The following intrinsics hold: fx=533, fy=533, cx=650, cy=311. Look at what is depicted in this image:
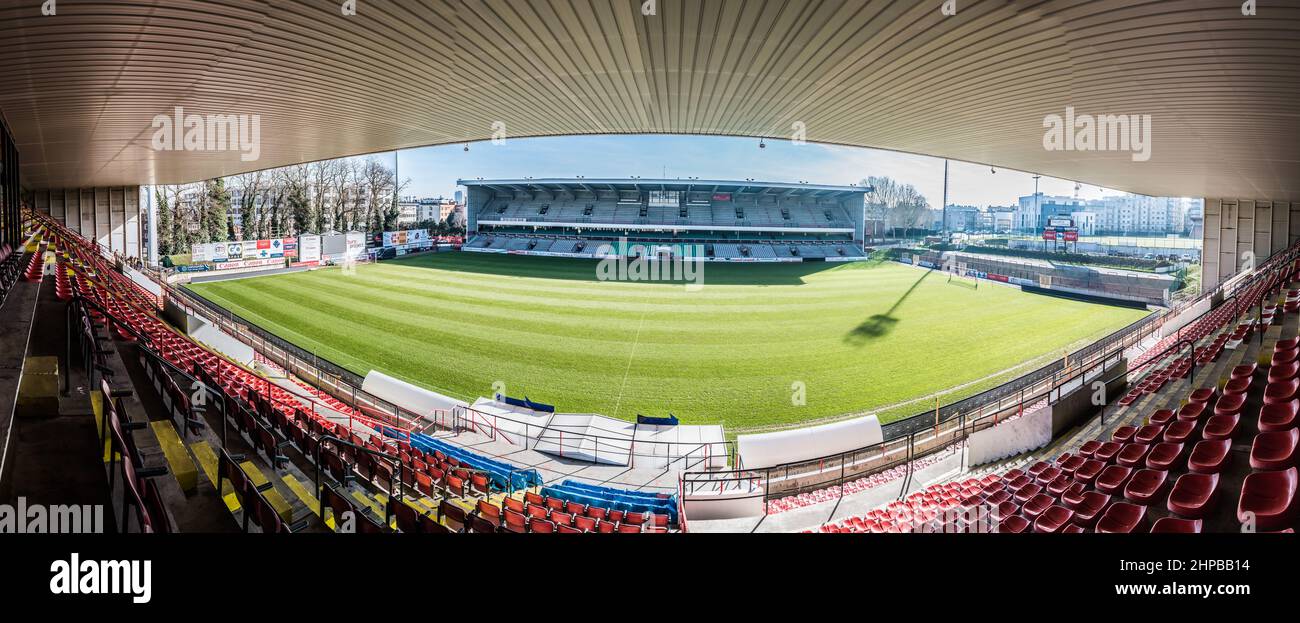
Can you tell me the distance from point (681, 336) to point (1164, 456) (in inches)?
539

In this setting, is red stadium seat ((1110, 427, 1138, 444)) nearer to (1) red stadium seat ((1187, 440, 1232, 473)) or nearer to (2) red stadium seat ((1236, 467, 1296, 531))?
(1) red stadium seat ((1187, 440, 1232, 473))

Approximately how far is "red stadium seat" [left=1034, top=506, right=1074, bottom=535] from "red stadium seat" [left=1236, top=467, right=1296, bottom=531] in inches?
41.6

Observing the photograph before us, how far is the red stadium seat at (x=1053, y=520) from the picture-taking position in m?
4.52

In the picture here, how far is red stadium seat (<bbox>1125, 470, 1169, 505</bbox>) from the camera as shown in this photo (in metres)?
4.55

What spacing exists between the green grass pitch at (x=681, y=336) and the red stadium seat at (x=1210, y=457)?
260 inches

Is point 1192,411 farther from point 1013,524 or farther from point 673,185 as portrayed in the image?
point 673,185

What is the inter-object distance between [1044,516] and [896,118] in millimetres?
10120

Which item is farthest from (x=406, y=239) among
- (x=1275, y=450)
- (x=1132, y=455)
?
(x=1275, y=450)

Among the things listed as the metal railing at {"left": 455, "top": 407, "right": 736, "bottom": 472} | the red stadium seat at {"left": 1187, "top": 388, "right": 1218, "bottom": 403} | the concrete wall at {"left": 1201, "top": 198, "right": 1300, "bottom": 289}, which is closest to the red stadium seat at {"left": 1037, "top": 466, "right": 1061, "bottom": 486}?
the red stadium seat at {"left": 1187, "top": 388, "right": 1218, "bottom": 403}

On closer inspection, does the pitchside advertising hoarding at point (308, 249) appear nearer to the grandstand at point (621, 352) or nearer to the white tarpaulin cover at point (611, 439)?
the grandstand at point (621, 352)

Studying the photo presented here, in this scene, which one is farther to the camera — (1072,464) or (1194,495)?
(1072,464)

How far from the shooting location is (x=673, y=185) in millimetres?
54562
